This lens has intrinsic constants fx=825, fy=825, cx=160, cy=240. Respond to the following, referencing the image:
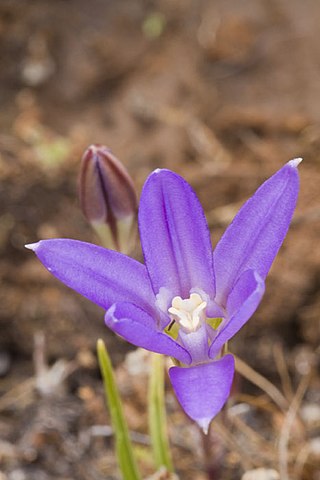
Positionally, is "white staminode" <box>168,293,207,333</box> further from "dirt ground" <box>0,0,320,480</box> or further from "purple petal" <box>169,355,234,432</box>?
"dirt ground" <box>0,0,320,480</box>

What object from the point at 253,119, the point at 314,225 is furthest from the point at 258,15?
the point at 314,225

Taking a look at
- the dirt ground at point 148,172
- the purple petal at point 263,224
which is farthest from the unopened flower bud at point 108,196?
the dirt ground at point 148,172

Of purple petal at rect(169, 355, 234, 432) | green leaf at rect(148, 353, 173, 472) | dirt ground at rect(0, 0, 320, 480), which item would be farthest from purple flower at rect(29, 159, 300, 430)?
dirt ground at rect(0, 0, 320, 480)

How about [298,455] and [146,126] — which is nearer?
[298,455]

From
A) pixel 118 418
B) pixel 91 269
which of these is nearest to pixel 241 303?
pixel 91 269

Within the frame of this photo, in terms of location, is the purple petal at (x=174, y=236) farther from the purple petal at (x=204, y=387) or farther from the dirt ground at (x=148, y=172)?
the dirt ground at (x=148, y=172)

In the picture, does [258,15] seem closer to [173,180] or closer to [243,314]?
[173,180]
